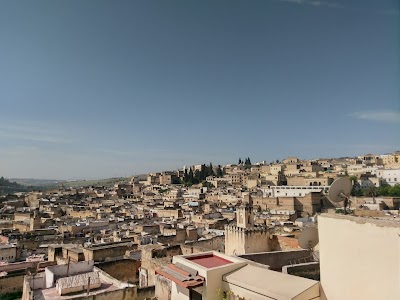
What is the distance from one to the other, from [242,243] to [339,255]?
26.7 ft

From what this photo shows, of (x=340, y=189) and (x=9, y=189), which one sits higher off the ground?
(x=340, y=189)

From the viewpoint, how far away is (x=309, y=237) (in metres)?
7.97

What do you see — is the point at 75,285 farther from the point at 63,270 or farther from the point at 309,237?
the point at 309,237

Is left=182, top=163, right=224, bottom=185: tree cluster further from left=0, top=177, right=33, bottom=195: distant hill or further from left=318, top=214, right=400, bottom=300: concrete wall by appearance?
left=318, top=214, right=400, bottom=300: concrete wall

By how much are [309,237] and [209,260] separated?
235cm

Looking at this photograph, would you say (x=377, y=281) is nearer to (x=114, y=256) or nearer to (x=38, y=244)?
(x=114, y=256)

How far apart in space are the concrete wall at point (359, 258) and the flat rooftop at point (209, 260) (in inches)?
95.7

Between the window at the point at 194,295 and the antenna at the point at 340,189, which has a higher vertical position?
the antenna at the point at 340,189

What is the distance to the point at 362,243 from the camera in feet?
17.4

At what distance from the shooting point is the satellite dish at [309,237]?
7.86 m

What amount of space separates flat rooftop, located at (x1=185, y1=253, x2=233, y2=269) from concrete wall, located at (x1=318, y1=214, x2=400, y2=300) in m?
2.43

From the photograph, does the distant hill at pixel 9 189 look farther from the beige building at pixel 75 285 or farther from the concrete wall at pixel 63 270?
the beige building at pixel 75 285

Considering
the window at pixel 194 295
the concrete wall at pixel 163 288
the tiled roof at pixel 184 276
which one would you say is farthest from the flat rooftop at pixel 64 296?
the window at pixel 194 295

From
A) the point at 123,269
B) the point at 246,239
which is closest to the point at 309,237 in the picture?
the point at 246,239
